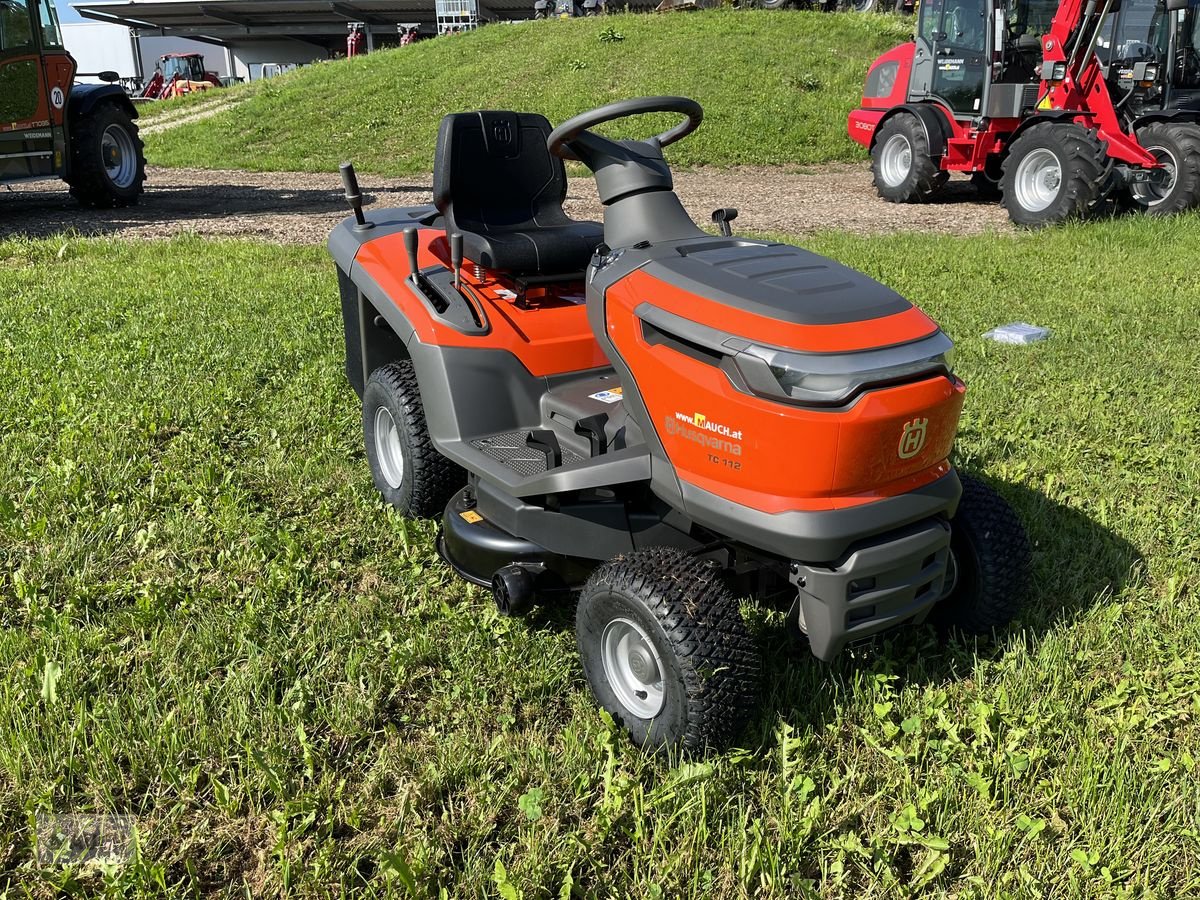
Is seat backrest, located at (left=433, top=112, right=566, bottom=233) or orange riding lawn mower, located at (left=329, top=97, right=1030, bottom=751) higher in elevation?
seat backrest, located at (left=433, top=112, right=566, bottom=233)

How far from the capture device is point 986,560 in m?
2.38

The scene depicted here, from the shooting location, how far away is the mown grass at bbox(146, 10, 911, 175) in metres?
14.0

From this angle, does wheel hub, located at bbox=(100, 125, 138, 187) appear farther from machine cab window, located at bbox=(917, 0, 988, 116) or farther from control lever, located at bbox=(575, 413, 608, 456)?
Result: control lever, located at bbox=(575, 413, 608, 456)

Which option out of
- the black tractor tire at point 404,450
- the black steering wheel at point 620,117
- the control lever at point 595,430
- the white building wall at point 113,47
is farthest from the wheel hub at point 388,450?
the white building wall at point 113,47

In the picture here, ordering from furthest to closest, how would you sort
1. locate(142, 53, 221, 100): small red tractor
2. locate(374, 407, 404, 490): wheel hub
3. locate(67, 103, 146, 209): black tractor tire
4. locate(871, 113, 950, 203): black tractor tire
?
1. locate(142, 53, 221, 100): small red tractor
2. locate(871, 113, 950, 203): black tractor tire
3. locate(67, 103, 146, 209): black tractor tire
4. locate(374, 407, 404, 490): wheel hub

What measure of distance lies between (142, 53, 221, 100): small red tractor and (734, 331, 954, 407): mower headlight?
31.7 meters

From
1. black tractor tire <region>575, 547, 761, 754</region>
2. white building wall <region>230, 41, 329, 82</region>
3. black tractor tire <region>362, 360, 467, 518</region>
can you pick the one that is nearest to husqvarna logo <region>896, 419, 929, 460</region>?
black tractor tire <region>575, 547, 761, 754</region>

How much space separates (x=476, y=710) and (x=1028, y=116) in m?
8.62

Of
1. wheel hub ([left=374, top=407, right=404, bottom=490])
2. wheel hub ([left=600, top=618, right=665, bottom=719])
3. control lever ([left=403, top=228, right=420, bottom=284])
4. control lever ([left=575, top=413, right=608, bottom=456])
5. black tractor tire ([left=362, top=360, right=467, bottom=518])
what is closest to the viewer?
wheel hub ([left=600, top=618, right=665, bottom=719])

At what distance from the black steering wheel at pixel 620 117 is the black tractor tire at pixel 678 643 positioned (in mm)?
1036

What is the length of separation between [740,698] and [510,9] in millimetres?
42451

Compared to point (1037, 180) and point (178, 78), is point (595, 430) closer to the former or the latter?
point (1037, 180)

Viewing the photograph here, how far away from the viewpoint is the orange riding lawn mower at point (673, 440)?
6.21ft

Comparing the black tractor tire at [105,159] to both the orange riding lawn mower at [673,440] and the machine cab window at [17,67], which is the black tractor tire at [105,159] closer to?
the machine cab window at [17,67]
